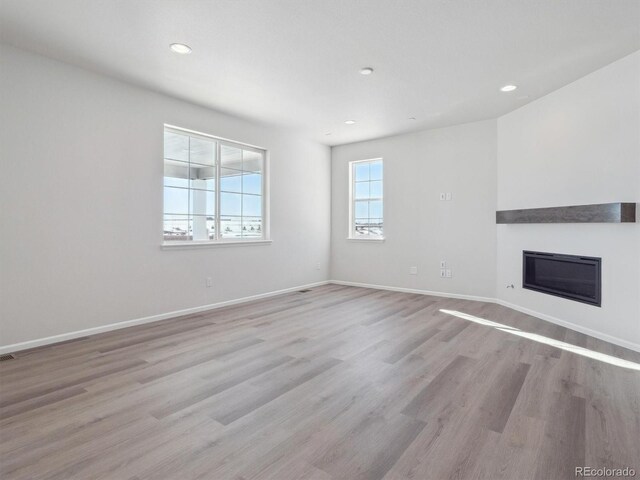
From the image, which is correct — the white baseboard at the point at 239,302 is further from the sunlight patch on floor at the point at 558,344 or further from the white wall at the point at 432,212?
the sunlight patch on floor at the point at 558,344

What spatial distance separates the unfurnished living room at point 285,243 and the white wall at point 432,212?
5cm

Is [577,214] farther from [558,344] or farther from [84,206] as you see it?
[84,206]

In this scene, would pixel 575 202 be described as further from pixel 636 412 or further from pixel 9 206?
pixel 9 206

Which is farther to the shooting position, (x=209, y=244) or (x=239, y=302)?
(x=239, y=302)

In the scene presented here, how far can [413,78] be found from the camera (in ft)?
11.9

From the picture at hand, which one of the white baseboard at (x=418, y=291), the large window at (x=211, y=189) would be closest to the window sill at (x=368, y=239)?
the white baseboard at (x=418, y=291)

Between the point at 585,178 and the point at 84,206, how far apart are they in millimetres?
5216

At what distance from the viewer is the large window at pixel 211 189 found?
14.0ft

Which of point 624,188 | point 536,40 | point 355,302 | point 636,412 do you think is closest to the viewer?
point 636,412

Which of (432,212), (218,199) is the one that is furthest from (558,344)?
(218,199)

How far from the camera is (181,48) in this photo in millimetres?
3025

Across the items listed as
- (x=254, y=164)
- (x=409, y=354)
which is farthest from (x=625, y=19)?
(x=254, y=164)

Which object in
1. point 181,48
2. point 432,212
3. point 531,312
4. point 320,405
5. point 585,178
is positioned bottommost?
point 320,405

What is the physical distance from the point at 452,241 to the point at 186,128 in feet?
13.8
